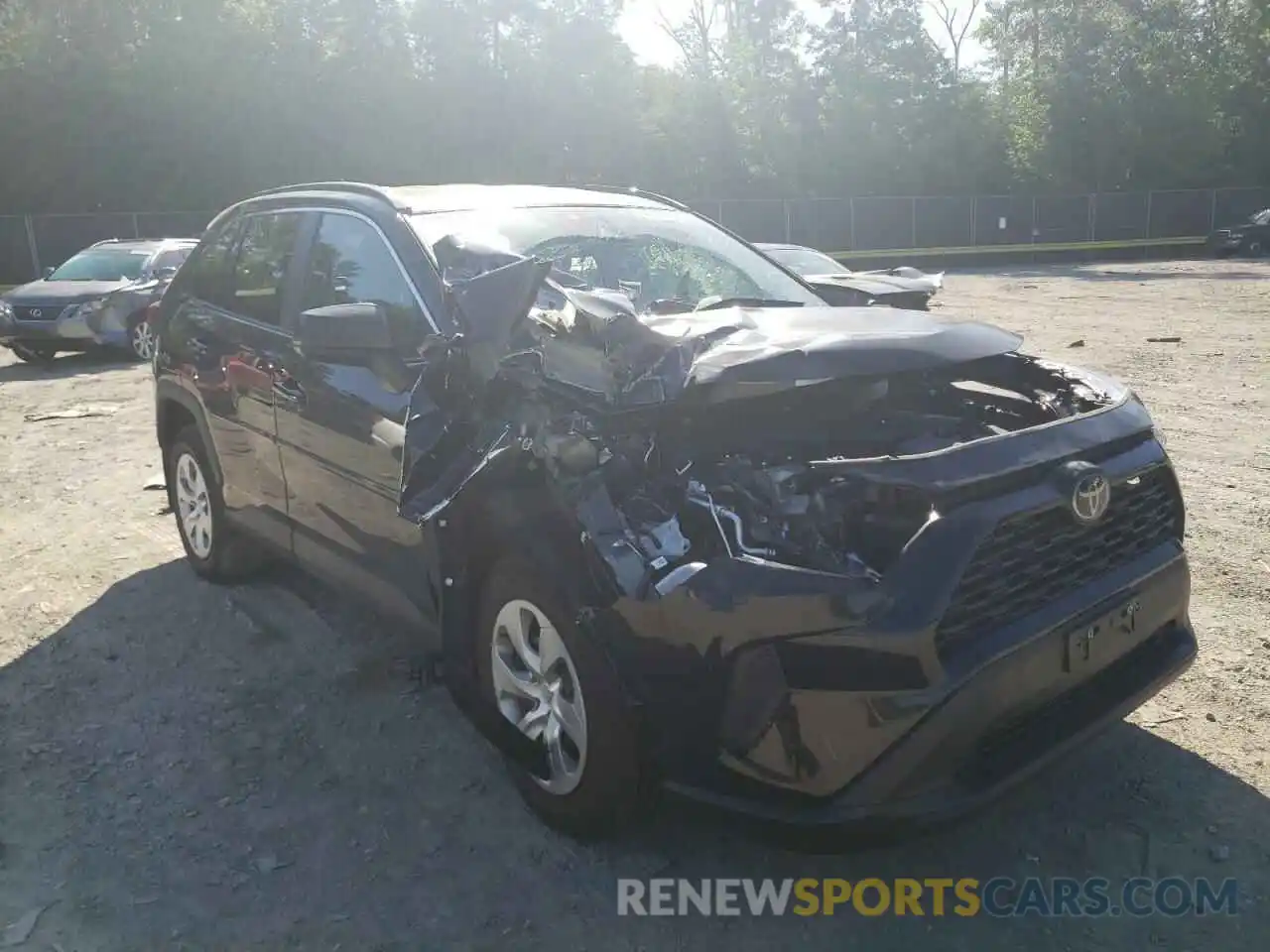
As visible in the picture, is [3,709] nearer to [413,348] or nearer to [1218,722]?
[413,348]

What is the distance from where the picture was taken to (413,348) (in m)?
3.62

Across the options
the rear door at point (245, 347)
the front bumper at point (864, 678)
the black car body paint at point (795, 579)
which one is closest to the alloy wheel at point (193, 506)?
the rear door at point (245, 347)

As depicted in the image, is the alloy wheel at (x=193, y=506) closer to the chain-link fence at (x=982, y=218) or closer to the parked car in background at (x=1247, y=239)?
the chain-link fence at (x=982, y=218)

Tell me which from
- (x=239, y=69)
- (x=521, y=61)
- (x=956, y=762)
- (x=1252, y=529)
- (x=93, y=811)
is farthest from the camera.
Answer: (x=521, y=61)

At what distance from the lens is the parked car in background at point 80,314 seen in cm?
1369

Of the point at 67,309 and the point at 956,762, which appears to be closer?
the point at 956,762

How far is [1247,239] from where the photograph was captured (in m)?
32.7

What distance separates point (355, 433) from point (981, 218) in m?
38.1

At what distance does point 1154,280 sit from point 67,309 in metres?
20.9

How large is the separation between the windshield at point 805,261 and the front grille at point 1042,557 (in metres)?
8.31

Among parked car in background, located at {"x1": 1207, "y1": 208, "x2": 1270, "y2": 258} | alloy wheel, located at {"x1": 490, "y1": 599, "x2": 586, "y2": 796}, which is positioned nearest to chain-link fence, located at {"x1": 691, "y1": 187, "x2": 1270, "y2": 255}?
parked car in background, located at {"x1": 1207, "y1": 208, "x2": 1270, "y2": 258}

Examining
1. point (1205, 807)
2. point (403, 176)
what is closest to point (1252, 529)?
point (1205, 807)

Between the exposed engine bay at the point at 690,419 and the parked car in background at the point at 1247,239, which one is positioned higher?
the exposed engine bay at the point at 690,419

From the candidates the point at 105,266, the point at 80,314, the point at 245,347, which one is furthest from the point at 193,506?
the point at 105,266
